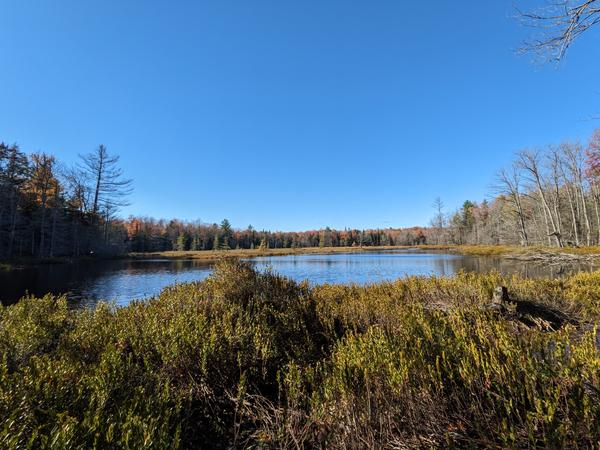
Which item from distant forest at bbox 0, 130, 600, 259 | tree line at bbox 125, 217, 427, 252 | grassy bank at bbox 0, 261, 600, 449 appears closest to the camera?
grassy bank at bbox 0, 261, 600, 449

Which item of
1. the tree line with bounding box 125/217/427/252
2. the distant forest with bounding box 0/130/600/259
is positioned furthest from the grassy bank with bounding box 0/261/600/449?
the tree line with bounding box 125/217/427/252

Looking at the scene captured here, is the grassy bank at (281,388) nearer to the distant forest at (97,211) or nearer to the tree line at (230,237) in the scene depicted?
the distant forest at (97,211)

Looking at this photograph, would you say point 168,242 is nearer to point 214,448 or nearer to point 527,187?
point 527,187

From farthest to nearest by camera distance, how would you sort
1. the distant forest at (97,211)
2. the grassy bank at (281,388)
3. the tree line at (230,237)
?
the tree line at (230,237) → the distant forest at (97,211) → the grassy bank at (281,388)

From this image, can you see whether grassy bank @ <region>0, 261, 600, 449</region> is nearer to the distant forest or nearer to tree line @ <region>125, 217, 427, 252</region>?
the distant forest

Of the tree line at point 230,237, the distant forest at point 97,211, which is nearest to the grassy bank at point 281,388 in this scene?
the distant forest at point 97,211

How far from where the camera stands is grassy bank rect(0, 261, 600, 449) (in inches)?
70.7

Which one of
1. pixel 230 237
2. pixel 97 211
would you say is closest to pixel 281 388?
pixel 97 211

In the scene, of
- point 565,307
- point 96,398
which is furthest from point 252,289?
point 565,307

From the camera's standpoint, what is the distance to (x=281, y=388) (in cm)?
303

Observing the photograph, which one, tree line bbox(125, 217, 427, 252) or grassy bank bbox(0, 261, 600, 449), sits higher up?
tree line bbox(125, 217, 427, 252)

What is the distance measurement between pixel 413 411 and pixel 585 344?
4.95ft

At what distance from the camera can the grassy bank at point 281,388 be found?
1795 millimetres

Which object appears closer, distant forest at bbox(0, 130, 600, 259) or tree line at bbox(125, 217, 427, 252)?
distant forest at bbox(0, 130, 600, 259)
